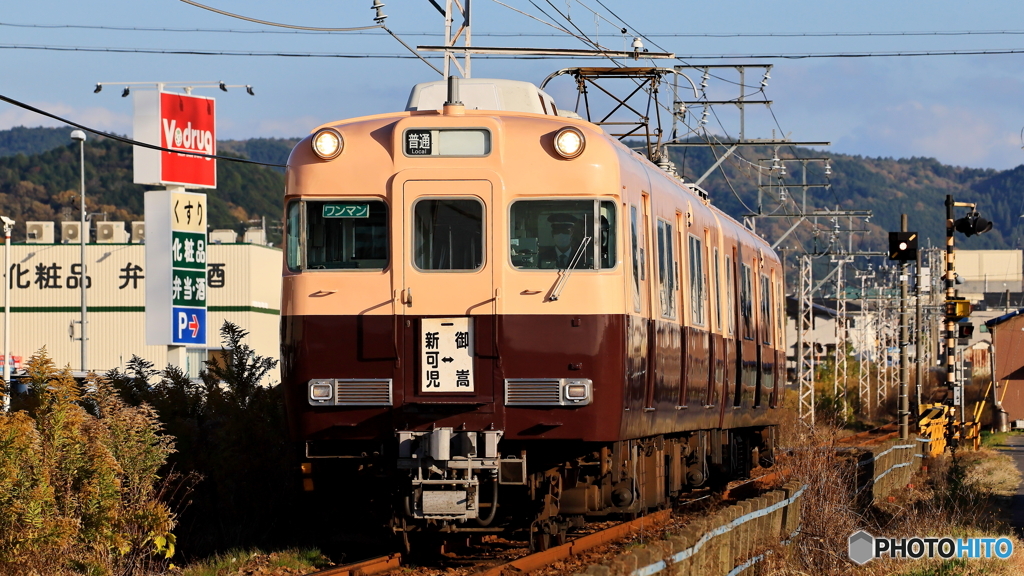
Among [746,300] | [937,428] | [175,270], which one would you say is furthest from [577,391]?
[937,428]

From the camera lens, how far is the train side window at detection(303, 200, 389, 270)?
10.9 m

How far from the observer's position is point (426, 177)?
10.9 metres

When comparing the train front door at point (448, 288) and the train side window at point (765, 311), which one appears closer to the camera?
the train front door at point (448, 288)

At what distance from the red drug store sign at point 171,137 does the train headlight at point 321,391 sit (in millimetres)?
22545

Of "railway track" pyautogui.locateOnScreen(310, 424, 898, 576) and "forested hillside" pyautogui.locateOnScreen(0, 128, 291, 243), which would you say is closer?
"railway track" pyautogui.locateOnScreen(310, 424, 898, 576)

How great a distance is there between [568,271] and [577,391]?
930 millimetres

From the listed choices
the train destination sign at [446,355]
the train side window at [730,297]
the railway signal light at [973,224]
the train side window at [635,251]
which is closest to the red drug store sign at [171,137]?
the railway signal light at [973,224]

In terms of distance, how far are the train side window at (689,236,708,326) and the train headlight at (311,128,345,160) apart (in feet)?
14.4

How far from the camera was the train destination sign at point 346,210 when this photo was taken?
11.0 m

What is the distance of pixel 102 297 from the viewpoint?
66750 millimetres

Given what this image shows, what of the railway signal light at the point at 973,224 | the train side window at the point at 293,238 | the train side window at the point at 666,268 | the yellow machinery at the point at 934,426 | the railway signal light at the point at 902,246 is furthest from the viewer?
the yellow machinery at the point at 934,426

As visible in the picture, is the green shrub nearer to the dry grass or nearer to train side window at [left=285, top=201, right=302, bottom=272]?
train side window at [left=285, top=201, right=302, bottom=272]

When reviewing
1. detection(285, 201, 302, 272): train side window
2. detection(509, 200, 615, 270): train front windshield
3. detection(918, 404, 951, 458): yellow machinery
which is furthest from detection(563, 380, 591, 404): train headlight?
detection(918, 404, 951, 458): yellow machinery

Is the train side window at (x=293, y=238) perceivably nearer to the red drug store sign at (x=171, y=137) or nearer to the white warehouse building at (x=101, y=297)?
the red drug store sign at (x=171, y=137)
